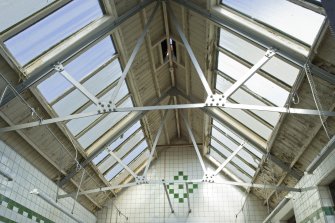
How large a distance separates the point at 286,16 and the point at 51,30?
3.87 metres

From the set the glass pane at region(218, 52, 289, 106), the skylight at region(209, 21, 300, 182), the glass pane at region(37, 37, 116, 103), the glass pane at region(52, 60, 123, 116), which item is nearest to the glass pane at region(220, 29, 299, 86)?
the skylight at region(209, 21, 300, 182)

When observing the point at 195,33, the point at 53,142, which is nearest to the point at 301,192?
the point at 195,33

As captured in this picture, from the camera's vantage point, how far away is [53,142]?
7.49 metres

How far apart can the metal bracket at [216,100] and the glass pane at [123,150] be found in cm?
545

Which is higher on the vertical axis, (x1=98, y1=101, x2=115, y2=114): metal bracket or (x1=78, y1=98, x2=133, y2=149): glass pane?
(x1=78, y1=98, x2=133, y2=149): glass pane

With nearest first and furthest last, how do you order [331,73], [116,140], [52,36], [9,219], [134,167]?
[331,73] < [52,36] < [9,219] < [116,140] < [134,167]

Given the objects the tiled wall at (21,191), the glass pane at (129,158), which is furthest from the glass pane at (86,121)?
the glass pane at (129,158)

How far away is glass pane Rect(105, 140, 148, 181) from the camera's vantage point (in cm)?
1134

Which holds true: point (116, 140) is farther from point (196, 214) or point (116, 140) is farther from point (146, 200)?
point (196, 214)

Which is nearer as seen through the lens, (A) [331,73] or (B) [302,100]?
(A) [331,73]

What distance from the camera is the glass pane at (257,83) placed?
6.59m

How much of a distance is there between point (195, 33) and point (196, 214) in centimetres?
728

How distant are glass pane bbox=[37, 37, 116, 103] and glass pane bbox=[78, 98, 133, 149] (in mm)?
2058

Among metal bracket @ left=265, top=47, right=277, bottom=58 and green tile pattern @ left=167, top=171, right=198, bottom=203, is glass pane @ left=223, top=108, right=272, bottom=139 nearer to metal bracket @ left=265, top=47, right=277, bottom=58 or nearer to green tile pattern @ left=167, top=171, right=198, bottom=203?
metal bracket @ left=265, top=47, right=277, bottom=58
